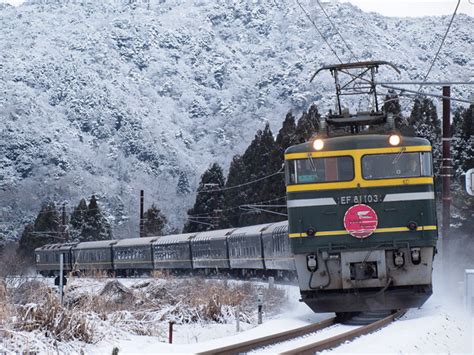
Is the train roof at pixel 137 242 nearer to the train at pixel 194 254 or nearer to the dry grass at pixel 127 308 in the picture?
the train at pixel 194 254

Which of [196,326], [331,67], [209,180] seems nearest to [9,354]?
[331,67]

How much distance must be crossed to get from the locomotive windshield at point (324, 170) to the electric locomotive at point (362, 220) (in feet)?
0.06

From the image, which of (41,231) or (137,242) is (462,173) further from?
(41,231)

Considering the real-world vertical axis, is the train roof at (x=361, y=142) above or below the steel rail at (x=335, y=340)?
above

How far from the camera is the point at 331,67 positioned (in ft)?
66.3

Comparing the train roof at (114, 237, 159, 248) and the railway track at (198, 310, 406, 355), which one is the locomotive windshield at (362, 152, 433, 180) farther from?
→ the train roof at (114, 237, 159, 248)

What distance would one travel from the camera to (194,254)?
176ft

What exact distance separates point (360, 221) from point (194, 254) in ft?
118

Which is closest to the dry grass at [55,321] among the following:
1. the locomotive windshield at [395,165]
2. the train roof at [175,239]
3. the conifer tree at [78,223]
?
the locomotive windshield at [395,165]

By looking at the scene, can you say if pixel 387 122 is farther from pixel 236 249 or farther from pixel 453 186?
pixel 453 186

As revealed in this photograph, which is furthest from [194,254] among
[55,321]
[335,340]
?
[335,340]

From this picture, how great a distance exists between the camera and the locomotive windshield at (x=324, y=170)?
1839 cm

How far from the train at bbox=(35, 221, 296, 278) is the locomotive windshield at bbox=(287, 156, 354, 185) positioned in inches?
514

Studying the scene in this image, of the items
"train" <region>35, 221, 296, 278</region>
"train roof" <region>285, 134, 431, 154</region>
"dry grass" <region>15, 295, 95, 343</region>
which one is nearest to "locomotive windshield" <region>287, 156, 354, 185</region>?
"train roof" <region>285, 134, 431, 154</region>
